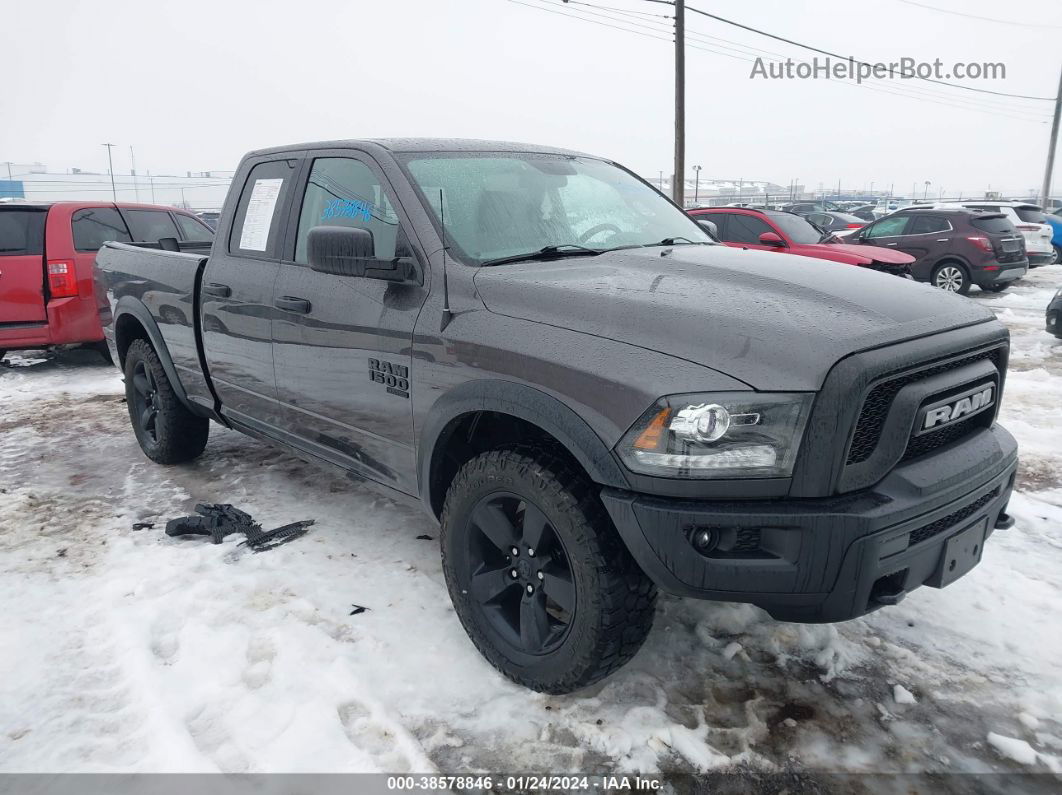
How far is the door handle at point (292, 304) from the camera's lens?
3.37 m

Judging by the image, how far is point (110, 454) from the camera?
5332 millimetres

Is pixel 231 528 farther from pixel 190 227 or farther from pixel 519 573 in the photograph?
pixel 190 227

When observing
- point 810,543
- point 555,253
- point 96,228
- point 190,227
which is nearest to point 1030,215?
point 190,227

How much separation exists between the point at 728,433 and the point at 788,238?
8.85 meters

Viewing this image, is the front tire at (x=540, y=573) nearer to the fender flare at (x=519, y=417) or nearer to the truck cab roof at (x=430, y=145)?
the fender flare at (x=519, y=417)

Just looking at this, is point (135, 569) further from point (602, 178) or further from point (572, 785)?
point (602, 178)

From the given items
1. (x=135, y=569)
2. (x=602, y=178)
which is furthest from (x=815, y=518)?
(x=135, y=569)

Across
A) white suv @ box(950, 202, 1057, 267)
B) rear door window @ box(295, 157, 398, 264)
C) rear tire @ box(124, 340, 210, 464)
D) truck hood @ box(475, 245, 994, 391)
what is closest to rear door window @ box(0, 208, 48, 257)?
rear tire @ box(124, 340, 210, 464)

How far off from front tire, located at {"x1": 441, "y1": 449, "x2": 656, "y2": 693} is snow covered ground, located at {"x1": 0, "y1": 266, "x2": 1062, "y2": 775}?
0.19m

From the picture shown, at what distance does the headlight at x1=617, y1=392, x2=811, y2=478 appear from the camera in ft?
6.56

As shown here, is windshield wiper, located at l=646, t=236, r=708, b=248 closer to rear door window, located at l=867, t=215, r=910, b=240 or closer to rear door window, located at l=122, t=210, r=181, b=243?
rear door window, located at l=122, t=210, r=181, b=243

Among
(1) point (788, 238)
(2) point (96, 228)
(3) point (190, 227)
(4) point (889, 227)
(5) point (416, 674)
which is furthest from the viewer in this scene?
(4) point (889, 227)

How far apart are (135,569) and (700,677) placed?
259 cm

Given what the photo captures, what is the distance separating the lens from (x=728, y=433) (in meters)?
2.03
